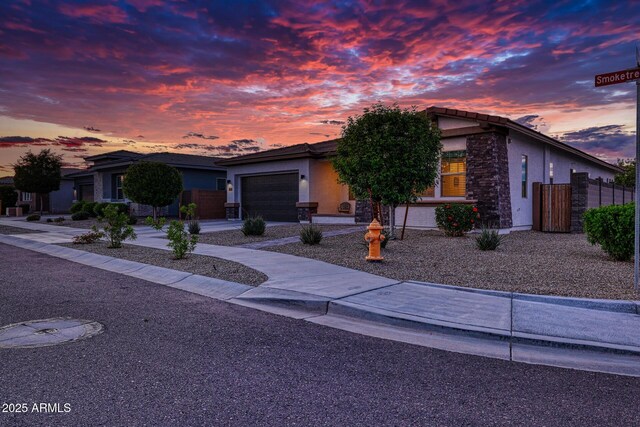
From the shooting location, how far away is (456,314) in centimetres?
588

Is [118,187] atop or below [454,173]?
atop

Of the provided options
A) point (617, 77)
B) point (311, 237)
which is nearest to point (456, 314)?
point (617, 77)

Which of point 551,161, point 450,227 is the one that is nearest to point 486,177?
point 450,227

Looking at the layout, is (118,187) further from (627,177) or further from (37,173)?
(627,177)

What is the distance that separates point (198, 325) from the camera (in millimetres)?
5590

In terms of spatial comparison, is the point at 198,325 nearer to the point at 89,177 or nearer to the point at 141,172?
the point at 141,172

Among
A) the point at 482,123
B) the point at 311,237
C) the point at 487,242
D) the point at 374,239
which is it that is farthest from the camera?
the point at 482,123

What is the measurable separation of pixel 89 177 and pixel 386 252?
41.5 metres

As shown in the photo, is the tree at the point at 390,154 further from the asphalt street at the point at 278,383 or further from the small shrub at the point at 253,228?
the asphalt street at the point at 278,383

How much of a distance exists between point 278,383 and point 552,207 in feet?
58.9

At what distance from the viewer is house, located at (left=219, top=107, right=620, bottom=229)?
1662 cm

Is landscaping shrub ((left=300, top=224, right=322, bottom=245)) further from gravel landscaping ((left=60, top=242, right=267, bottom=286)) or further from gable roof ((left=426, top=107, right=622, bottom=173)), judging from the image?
gable roof ((left=426, top=107, right=622, bottom=173))

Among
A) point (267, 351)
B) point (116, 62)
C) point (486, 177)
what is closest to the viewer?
point (267, 351)

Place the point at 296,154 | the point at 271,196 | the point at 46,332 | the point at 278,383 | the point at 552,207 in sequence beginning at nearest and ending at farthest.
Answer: the point at 278,383 < the point at 46,332 < the point at 552,207 < the point at 296,154 < the point at 271,196
